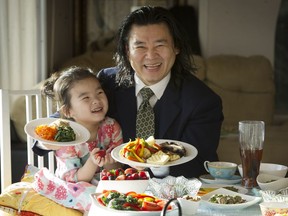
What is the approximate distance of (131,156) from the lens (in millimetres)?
1772

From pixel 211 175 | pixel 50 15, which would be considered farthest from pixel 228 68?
pixel 211 175

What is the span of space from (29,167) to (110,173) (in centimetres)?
80

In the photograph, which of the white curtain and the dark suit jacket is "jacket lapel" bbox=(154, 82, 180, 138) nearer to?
the dark suit jacket

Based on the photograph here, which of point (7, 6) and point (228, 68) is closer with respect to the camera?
point (7, 6)

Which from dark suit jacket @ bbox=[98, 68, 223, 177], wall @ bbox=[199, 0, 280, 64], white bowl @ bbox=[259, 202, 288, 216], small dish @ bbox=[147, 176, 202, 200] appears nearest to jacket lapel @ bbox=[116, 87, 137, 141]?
dark suit jacket @ bbox=[98, 68, 223, 177]

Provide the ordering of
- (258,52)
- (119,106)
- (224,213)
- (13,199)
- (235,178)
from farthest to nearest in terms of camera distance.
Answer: (258,52), (119,106), (13,199), (235,178), (224,213)

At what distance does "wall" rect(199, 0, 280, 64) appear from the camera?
5496 millimetres

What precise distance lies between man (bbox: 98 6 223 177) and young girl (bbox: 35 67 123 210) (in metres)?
0.10

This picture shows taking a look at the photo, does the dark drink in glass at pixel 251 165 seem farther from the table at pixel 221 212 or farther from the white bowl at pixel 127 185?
the white bowl at pixel 127 185

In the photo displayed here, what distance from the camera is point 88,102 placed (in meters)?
2.21

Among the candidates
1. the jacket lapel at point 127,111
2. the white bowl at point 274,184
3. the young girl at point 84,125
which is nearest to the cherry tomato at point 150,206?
the white bowl at point 274,184

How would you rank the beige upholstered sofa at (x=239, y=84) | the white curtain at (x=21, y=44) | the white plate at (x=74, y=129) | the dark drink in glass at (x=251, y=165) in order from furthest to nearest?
the beige upholstered sofa at (x=239, y=84) → the white curtain at (x=21, y=44) → the white plate at (x=74, y=129) → the dark drink in glass at (x=251, y=165)

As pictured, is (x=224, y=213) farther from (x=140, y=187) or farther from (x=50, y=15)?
(x=50, y=15)

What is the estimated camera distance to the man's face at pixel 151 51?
2256 mm
